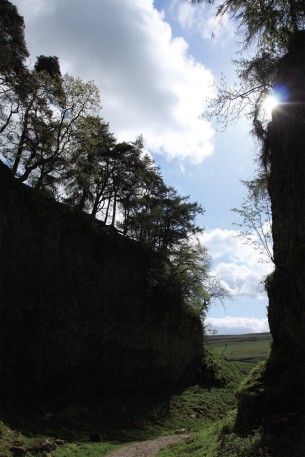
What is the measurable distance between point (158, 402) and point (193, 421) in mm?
3308

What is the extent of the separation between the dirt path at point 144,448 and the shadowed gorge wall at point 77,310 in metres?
7.15

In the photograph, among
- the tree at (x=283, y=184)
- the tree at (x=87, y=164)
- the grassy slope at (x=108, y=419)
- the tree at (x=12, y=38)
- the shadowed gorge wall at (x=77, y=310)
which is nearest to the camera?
the tree at (x=283, y=184)

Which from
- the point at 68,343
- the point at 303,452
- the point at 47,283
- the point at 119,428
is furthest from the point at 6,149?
the point at 303,452

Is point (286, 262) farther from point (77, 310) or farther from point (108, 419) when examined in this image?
point (77, 310)

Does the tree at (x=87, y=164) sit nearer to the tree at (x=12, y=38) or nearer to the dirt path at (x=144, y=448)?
the tree at (x=12, y=38)

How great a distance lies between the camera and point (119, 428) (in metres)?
24.5

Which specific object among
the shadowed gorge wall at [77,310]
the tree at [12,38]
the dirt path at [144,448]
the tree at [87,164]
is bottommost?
the dirt path at [144,448]

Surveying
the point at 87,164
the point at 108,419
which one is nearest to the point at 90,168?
the point at 87,164

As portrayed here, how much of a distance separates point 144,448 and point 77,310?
38.6 ft

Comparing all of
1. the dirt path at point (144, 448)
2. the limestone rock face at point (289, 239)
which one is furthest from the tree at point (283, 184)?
the dirt path at point (144, 448)

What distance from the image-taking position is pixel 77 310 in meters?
29.0

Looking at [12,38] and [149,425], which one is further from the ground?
[12,38]

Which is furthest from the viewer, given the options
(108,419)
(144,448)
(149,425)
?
(149,425)

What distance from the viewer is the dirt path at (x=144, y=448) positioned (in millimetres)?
17653
